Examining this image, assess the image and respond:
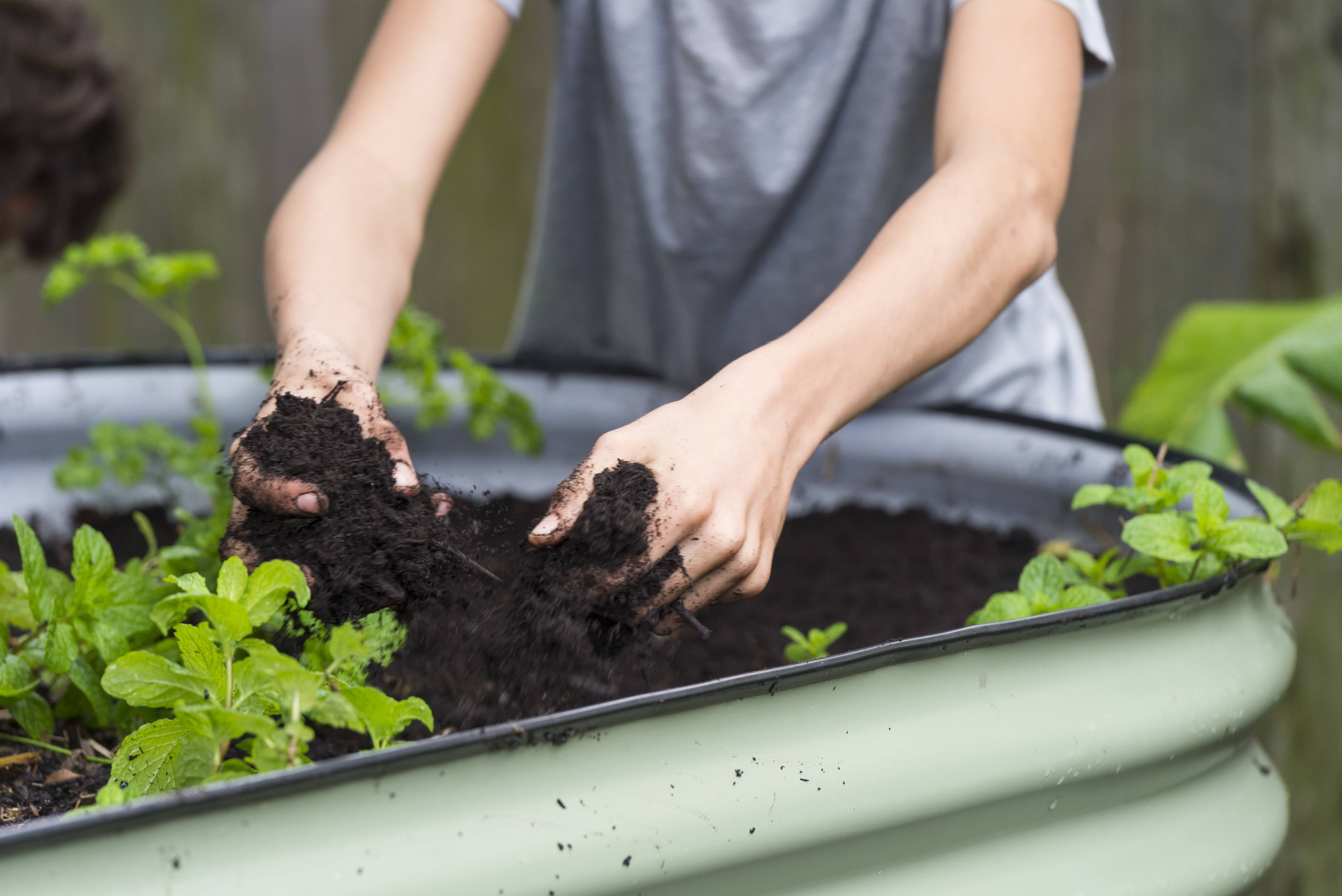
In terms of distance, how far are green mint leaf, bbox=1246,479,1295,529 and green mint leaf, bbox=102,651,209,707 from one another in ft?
2.32

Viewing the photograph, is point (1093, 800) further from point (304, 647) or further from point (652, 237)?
point (652, 237)

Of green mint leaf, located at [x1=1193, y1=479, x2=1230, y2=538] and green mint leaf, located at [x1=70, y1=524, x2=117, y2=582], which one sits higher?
green mint leaf, located at [x1=1193, y1=479, x2=1230, y2=538]

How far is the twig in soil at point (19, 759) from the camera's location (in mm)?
622

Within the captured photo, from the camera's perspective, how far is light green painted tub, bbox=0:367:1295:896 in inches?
16.4

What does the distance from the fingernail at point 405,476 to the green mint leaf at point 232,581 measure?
0.12 meters

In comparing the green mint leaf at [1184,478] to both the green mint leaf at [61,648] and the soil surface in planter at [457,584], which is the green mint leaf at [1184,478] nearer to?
the soil surface in planter at [457,584]

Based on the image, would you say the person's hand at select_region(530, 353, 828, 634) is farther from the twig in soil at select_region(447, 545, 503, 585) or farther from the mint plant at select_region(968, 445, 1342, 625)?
the mint plant at select_region(968, 445, 1342, 625)

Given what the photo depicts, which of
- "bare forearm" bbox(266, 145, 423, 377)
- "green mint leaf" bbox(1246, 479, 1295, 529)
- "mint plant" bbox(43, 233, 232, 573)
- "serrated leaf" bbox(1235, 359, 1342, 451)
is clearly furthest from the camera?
"serrated leaf" bbox(1235, 359, 1342, 451)

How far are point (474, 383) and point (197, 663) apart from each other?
2.11ft

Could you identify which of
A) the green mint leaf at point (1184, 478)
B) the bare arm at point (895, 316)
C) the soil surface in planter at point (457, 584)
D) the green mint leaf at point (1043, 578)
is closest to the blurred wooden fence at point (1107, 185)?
the bare arm at point (895, 316)

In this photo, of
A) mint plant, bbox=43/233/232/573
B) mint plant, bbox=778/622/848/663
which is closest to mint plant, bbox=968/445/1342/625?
mint plant, bbox=778/622/848/663

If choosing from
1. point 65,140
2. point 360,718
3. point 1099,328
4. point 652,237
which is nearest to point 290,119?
point 65,140

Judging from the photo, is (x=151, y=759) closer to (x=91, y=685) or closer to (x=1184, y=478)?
(x=91, y=685)

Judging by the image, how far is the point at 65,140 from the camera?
77.4 inches
